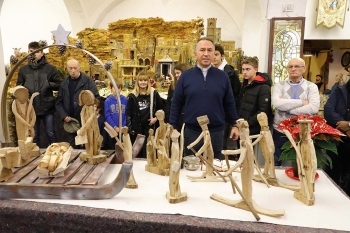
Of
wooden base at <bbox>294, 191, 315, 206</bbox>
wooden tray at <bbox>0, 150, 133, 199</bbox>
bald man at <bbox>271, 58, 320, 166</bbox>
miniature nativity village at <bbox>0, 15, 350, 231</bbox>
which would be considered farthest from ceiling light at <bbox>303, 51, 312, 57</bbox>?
wooden tray at <bbox>0, 150, 133, 199</bbox>

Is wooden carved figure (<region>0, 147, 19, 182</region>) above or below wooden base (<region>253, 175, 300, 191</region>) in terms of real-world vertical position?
above

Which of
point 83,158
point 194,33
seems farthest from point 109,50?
point 83,158

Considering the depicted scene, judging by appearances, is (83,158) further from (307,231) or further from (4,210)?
(307,231)

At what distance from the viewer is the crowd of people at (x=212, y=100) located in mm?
2666

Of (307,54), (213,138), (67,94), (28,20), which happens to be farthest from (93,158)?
(28,20)

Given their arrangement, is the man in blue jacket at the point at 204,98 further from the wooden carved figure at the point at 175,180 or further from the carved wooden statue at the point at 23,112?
the carved wooden statue at the point at 23,112

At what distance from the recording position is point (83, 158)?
2166 millimetres

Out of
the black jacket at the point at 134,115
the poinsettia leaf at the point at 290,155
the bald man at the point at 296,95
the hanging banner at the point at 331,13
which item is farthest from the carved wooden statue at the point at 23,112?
the hanging banner at the point at 331,13

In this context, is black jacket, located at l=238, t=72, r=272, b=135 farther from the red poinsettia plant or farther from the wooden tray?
the wooden tray

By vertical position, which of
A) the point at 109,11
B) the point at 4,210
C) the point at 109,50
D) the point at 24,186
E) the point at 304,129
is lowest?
the point at 4,210

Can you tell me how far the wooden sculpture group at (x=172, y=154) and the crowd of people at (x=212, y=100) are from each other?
313mm

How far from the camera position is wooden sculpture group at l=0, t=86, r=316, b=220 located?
157cm

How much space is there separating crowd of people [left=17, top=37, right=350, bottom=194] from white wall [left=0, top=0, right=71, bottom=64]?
675cm

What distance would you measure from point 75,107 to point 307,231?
3.10 m
